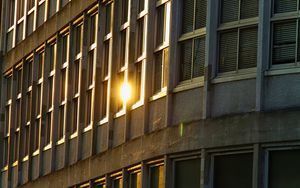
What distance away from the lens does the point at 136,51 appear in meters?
33.5

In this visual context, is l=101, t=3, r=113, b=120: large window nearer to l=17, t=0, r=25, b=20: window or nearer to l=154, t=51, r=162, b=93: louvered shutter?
l=154, t=51, r=162, b=93: louvered shutter

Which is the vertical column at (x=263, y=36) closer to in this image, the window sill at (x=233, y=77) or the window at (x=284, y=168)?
the window sill at (x=233, y=77)

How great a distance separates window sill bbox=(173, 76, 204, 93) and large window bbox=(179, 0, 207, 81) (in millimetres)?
113

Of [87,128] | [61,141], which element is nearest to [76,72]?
[61,141]

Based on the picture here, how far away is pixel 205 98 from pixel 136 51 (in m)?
4.74

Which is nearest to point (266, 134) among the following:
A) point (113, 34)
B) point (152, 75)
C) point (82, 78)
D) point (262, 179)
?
point (262, 179)

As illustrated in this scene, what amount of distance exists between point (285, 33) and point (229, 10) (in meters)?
1.66

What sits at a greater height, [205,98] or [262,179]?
[205,98]

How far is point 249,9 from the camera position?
2869 cm

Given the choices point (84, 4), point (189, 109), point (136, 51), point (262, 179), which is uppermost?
point (84, 4)

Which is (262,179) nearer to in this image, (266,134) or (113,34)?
(266,134)

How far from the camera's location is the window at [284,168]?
27.3 metres

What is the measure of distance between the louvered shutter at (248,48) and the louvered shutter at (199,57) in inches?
46.4

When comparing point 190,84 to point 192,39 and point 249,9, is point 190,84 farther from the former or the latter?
point 249,9
